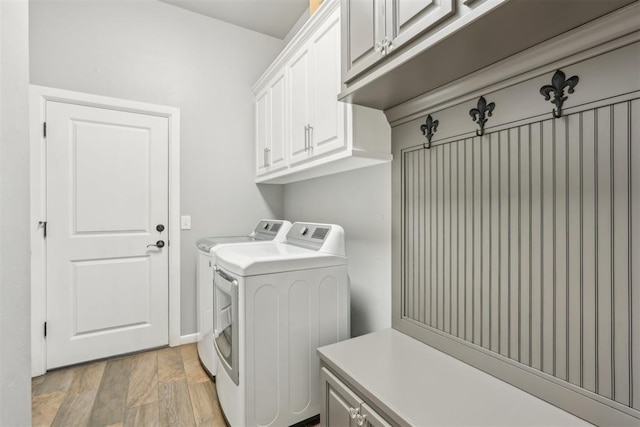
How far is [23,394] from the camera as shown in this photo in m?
0.80

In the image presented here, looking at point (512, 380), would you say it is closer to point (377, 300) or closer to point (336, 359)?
point (336, 359)

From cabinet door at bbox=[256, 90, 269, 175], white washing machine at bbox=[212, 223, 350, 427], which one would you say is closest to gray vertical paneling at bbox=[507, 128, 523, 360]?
white washing machine at bbox=[212, 223, 350, 427]

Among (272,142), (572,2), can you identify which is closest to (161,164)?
(272,142)

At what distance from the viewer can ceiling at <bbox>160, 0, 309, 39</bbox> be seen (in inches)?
103

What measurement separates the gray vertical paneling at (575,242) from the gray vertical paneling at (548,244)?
0.04 meters

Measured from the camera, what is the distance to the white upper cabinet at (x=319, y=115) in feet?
5.22

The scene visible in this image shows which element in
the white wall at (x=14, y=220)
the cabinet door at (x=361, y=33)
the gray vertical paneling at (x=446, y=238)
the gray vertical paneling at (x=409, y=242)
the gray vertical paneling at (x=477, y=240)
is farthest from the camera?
the gray vertical paneling at (x=409, y=242)

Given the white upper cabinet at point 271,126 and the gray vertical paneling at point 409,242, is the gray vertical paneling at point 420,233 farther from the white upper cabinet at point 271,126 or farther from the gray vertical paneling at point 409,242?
the white upper cabinet at point 271,126

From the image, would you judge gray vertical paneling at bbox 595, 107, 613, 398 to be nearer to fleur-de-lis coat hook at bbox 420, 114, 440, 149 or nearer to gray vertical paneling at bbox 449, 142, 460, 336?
gray vertical paneling at bbox 449, 142, 460, 336

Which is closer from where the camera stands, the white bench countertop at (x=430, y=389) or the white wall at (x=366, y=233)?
the white bench countertop at (x=430, y=389)

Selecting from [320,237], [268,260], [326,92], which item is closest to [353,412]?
[268,260]

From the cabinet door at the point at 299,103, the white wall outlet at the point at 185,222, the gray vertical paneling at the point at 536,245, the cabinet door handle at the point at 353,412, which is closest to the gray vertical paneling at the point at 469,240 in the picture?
the gray vertical paneling at the point at 536,245

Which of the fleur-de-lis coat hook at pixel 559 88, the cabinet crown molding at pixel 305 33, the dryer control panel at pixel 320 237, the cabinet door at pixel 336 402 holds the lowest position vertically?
the cabinet door at pixel 336 402

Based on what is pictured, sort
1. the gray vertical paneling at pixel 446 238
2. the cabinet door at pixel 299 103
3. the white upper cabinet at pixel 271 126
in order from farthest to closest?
the white upper cabinet at pixel 271 126, the cabinet door at pixel 299 103, the gray vertical paneling at pixel 446 238
